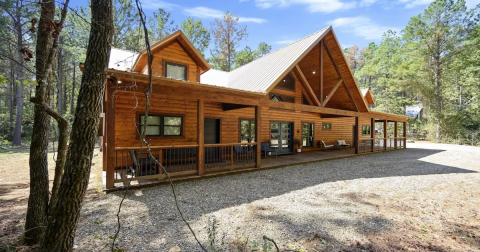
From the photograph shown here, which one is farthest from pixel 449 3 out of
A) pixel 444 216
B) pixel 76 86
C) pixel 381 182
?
pixel 76 86

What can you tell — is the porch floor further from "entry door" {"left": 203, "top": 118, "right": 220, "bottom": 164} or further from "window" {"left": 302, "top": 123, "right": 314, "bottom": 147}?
"entry door" {"left": 203, "top": 118, "right": 220, "bottom": 164}

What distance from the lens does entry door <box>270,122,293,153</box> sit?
476 inches

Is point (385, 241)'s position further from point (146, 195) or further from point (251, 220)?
A: point (146, 195)

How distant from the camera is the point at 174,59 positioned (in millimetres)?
9422

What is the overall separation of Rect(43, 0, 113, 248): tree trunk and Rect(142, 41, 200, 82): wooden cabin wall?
22.9 feet

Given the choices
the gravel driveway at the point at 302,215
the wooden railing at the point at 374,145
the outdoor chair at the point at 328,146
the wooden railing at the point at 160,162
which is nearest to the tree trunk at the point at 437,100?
the wooden railing at the point at 374,145

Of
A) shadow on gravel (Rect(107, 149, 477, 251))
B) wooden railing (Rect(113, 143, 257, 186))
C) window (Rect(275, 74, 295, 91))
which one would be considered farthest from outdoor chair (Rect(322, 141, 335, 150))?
wooden railing (Rect(113, 143, 257, 186))

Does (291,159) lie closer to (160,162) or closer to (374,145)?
(160,162)

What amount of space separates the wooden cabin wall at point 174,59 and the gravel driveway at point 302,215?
17.5ft

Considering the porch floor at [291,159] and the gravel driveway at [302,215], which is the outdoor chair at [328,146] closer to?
the porch floor at [291,159]

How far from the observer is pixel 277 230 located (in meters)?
3.36

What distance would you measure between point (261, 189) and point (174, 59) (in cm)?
693

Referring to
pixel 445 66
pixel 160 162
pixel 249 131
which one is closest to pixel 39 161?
pixel 160 162

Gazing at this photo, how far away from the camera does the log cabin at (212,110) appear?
19.4 feet
